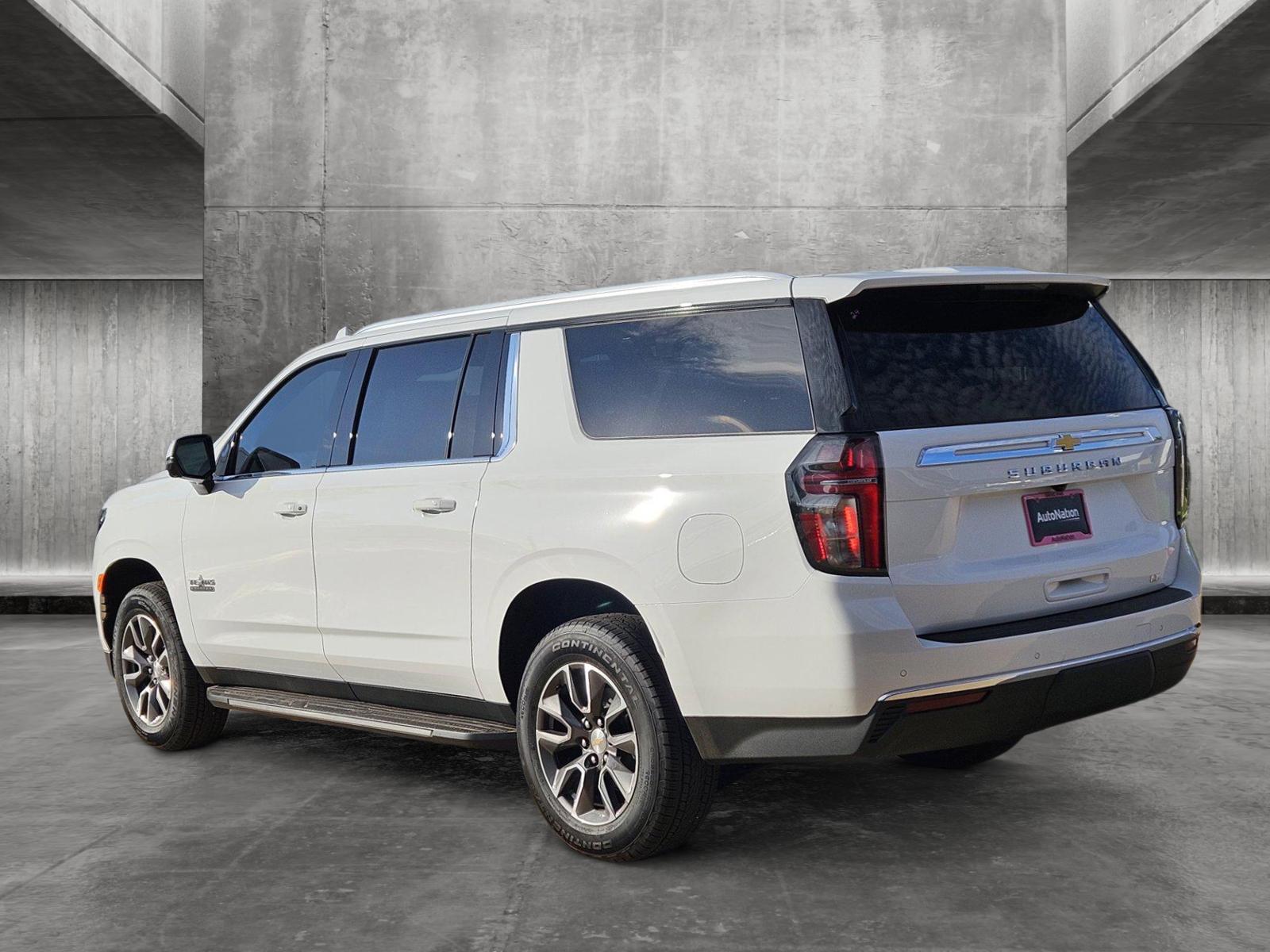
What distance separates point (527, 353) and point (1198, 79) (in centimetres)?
703

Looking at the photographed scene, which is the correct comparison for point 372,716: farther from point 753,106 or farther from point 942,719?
point 753,106

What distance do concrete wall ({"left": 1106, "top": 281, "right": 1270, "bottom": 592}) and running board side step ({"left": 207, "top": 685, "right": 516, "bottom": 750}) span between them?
1467 centimetres

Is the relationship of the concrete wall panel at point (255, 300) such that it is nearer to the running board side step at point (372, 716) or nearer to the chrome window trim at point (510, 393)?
the running board side step at point (372, 716)

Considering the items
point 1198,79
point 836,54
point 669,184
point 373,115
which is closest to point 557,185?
point 669,184

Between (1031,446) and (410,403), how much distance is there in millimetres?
2496

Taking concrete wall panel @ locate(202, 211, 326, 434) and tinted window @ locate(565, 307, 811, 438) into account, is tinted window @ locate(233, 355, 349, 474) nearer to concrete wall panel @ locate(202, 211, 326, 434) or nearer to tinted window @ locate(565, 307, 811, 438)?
tinted window @ locate(565, 307, 811, 438)

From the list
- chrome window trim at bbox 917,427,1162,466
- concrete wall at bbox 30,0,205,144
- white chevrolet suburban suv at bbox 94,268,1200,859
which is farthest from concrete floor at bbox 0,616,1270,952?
concrete wall at bbox 30,0,205,144

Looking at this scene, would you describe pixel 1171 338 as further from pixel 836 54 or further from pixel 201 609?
pixel 201 609

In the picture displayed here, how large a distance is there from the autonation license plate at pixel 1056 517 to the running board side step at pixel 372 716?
1979mm

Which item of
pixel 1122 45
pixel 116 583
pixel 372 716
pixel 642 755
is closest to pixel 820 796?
pixel 642 755

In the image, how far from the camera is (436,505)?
4918 millimetres

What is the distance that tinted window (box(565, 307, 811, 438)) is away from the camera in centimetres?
408

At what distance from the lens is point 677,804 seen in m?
4.18

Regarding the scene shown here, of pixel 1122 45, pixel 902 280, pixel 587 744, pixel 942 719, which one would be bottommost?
pixel 587 744
